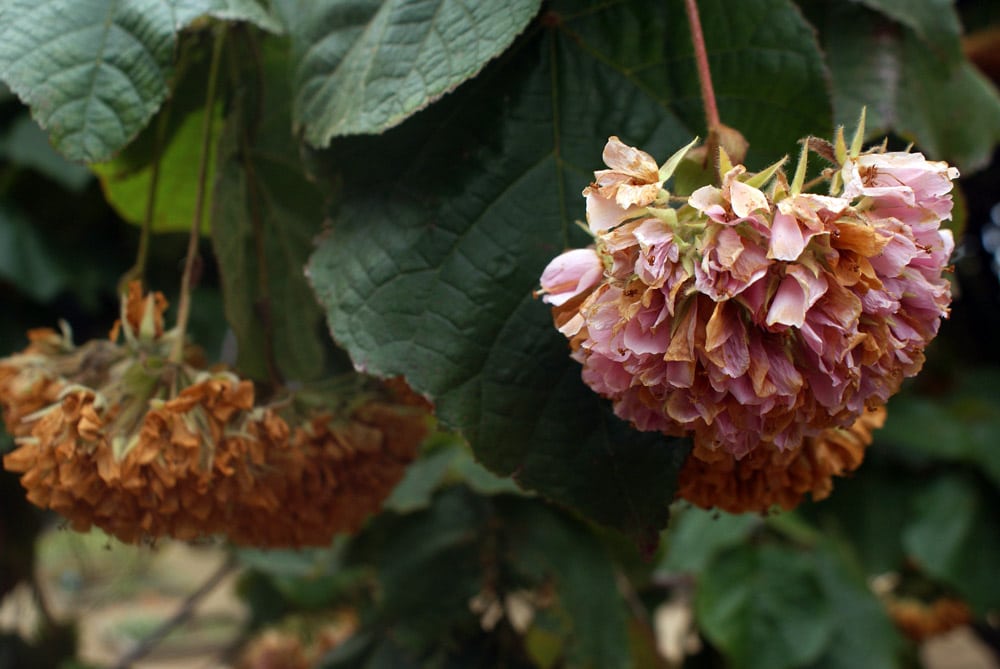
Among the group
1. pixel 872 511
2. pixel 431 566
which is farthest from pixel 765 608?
pixel 431 566

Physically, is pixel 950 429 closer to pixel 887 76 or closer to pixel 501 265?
pixel 887 76

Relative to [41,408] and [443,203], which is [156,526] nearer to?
[41,408]

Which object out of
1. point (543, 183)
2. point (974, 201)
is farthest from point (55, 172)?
point (974, 201)

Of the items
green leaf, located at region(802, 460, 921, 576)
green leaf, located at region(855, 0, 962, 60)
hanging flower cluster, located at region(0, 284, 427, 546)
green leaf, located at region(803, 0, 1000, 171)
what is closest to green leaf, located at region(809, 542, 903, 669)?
green leaf, located at region(802, 460, 921, 576)

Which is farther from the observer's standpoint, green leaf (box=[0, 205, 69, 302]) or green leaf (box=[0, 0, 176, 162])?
green leaf (box=[0, 205, 69, 302])

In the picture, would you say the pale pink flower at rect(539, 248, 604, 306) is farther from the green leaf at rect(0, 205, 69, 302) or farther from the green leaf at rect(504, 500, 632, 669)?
the green leaf at rect(0, 205, 69, 302)

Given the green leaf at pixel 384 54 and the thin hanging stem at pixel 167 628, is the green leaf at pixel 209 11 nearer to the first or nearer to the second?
the green leaf at pixel 384 54
